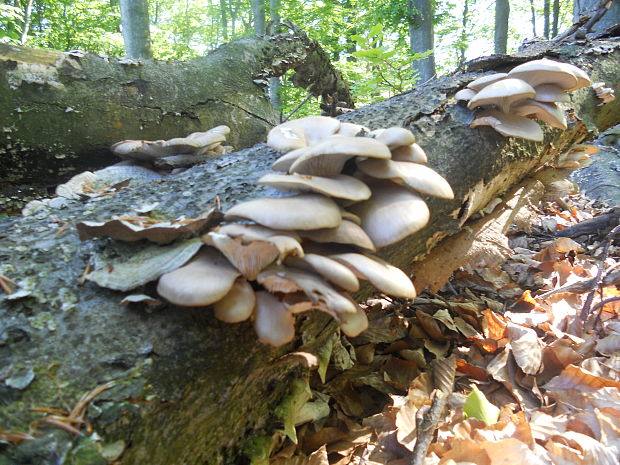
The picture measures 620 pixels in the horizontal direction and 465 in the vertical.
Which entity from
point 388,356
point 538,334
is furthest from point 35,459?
point 538,334

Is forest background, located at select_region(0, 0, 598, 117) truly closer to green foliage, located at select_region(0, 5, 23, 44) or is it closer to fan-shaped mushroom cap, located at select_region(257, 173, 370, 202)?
green foliage, located at select_region(0, 5, 23, 44)

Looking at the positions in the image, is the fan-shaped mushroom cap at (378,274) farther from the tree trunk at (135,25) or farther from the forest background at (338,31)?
the tree trunk at (135,25)

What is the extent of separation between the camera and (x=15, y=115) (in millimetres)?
2936

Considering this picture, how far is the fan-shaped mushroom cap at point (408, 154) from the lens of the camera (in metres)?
1.61

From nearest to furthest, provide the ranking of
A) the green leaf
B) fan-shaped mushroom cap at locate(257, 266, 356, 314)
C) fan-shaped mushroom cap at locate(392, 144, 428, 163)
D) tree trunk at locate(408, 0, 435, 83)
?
fan-shaped mushroom cap at locate(257, 266, 356, 314) → fan-shaped mushroom cap at locate(392, 144, 428, 163) → the green leaf → tree trunk at locate(408, 0, 435, 83)

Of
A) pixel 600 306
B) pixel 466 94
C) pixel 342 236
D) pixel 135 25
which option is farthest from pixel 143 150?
pixel 135 25

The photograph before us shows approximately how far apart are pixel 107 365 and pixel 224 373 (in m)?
0.35

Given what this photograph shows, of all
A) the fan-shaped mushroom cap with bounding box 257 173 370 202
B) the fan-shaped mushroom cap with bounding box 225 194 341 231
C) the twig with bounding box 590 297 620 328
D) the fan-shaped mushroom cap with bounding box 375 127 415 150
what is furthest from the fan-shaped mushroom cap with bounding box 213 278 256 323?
the twig with bounding box 590 297 620 328

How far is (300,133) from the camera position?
1724 mm

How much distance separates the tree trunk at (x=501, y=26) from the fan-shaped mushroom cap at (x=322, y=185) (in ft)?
47.1

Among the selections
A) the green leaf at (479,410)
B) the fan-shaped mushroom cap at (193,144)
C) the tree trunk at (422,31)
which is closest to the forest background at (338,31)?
the tree trunk at (422,31)

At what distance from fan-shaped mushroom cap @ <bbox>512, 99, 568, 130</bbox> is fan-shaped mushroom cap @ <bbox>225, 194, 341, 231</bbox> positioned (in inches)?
57.6

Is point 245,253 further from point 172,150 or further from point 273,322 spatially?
point 172,150

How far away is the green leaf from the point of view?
6.03 ft
